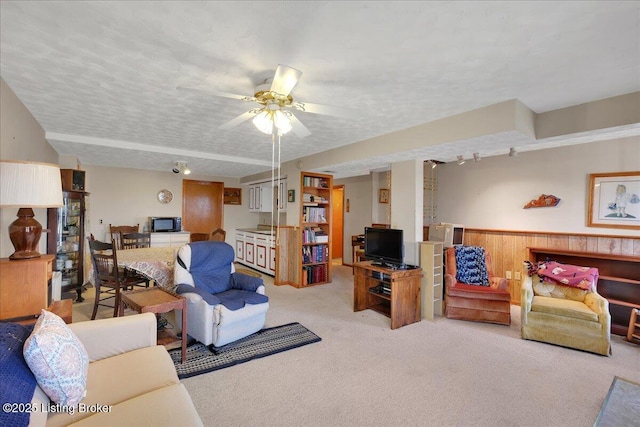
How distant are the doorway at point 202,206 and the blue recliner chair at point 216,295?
371cm

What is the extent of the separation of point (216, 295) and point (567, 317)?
3621 millimetres

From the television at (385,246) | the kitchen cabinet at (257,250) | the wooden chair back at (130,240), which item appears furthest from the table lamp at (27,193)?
the kitchen cabinet at (257,250)

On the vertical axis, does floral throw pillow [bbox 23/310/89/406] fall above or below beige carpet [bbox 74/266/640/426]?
above

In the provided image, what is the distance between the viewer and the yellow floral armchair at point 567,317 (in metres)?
2.81

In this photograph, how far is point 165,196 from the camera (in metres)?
6.40

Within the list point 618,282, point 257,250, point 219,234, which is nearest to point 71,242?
point 219,234

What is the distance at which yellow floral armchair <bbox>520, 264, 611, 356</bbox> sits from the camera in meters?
2.81

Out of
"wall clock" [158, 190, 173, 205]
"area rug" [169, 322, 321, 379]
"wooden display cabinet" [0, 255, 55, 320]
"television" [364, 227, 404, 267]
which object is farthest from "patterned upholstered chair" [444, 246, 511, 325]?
"wall clock" [158, 190, 173, 205]

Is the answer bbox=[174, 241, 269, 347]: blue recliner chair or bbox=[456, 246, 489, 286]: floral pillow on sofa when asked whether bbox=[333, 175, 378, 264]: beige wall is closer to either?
bbox=[456, 246, 489, 286]: floral pillow on sofa

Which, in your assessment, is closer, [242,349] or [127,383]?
[127,383]

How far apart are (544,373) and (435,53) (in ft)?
8.87

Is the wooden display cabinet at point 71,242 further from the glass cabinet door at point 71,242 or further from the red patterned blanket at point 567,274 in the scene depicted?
the red patterned blanket at point 567,274

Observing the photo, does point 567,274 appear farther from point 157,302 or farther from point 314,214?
point 157,302

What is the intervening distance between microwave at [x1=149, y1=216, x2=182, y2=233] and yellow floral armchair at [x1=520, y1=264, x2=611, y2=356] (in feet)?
19.9
